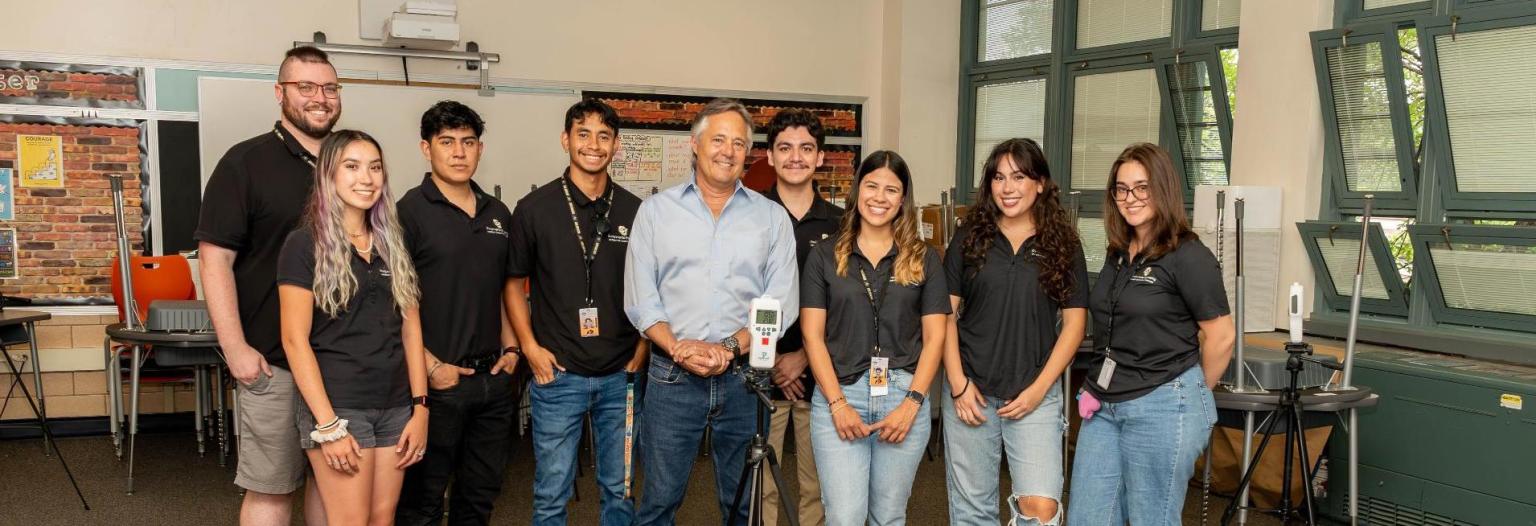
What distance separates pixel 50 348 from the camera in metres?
5.81

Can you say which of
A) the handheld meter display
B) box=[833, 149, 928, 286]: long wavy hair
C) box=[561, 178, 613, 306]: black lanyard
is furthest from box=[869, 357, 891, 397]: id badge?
box=[561, 178, 613, 306]: black lanyard

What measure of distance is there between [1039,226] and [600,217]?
124 centimetres

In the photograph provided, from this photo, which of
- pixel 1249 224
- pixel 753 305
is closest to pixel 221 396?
pixel 753 305

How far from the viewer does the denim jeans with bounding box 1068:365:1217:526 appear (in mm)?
2770

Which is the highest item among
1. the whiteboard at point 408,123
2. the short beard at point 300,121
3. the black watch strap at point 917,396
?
the whiteboard at point 408,123

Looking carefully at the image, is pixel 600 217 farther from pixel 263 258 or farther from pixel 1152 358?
pixel 1152 358

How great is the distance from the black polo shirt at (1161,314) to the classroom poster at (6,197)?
568cm

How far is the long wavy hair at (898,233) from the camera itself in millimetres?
2795

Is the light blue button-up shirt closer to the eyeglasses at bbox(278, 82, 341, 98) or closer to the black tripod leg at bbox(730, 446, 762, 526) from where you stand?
the black tripod leg at bbox(730, 446, 762, 526)

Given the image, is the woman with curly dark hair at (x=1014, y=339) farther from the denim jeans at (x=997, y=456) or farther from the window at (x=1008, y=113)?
the window at (x=1008, y=113)

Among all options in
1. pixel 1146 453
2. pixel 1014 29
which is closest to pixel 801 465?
pixel 1146 453

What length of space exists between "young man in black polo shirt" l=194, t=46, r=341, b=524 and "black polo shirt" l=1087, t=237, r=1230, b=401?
2155 millimetres

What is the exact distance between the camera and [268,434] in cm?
274

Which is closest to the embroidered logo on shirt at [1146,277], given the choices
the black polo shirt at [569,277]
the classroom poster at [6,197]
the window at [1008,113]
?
the black polo shirt at [569,277]
